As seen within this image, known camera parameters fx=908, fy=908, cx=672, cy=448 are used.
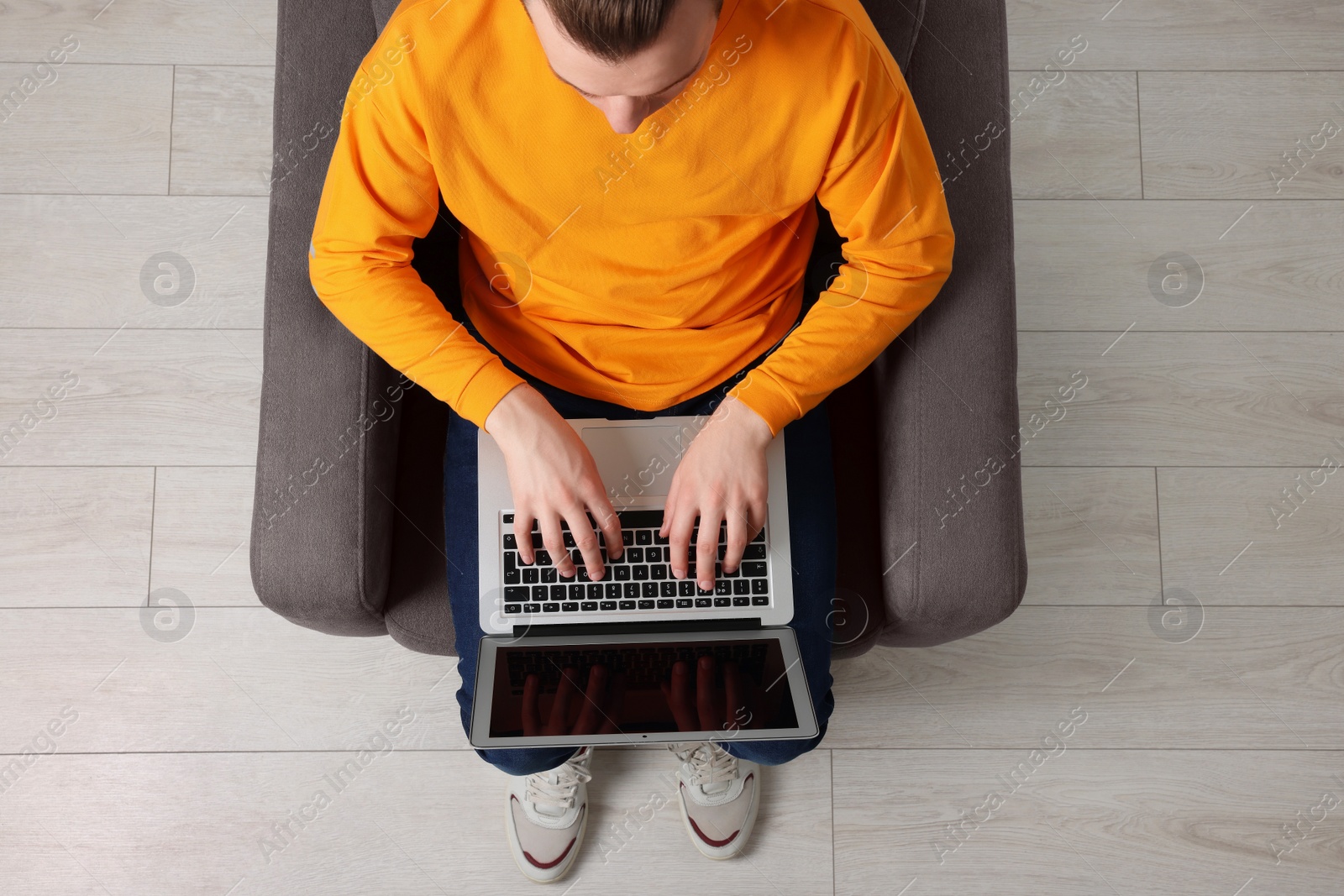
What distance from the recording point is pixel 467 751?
1397 millimetres

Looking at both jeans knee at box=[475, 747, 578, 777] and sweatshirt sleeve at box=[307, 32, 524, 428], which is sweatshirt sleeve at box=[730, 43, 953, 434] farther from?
jeans knee at box=[475, 747, 578, 777]

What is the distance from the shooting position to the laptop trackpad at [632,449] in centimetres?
100

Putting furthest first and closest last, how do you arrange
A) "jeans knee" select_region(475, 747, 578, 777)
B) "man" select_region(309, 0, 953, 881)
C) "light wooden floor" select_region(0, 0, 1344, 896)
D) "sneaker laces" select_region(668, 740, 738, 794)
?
"light wooden floor" select_region(0, 0, 1344, 896)
"sneaker laces" select_region(668, 740, 738, 794)
"jeans knee" select_region(475, 747, 578, 777)
"man" select_region(309, 0, 953, 881)

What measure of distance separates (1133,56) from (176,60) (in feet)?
5.42

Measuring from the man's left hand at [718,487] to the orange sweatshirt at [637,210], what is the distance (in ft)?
0.09

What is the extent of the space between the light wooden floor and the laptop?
49 centimetres

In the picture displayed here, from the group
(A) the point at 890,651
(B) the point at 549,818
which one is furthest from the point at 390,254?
(A) the point at 890,651

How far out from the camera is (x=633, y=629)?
981 mm

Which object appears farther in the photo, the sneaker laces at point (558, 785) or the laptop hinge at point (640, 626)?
the sneaker laces at point (558, 785)

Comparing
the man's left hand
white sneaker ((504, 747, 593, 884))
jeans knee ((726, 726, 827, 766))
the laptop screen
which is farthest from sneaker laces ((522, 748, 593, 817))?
the man's left hand

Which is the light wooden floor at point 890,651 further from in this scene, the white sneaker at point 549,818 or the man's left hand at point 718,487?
the man's left hand at point 718,487

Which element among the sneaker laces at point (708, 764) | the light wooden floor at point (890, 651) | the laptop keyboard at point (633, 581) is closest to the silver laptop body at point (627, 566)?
the laptop keyboard at point (633, 581)

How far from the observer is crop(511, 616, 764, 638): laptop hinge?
3.21 ft

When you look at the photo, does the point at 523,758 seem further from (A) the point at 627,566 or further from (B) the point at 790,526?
(B) the point at 790,526
